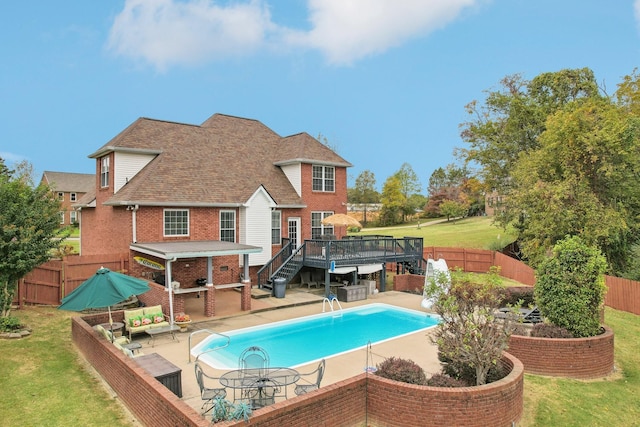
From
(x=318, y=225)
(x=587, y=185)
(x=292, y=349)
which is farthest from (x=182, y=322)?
(x=587, y=185)

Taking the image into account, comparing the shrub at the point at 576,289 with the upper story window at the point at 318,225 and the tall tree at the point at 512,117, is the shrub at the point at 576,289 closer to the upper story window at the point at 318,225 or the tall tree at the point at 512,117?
the upper story window at the point at 318,225

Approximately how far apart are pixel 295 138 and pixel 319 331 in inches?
575

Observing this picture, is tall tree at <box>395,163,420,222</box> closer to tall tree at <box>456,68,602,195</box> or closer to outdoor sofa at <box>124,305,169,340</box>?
tall tree at <box>456,68,602,195</box>

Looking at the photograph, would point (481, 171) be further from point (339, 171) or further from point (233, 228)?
point (233, 228)

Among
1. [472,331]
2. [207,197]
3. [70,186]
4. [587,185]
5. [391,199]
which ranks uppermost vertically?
[70,186]

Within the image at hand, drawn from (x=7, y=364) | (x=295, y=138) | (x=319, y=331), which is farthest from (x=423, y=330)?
(x=295, y=138)

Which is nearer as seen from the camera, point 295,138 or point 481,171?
point 295,138

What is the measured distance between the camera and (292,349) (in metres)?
12.5

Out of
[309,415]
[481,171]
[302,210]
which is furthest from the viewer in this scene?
[481,171]

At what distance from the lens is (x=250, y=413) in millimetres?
6348

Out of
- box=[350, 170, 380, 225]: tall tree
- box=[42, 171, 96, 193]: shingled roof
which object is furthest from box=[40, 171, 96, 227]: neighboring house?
box=[350, 170, 380, 225]: tall tree

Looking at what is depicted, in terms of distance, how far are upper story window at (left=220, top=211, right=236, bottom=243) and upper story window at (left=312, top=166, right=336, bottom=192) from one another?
5610 mm

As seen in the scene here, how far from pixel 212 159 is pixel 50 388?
15.1 m

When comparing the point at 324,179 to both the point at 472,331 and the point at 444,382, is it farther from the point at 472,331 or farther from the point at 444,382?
the point at 444,382
